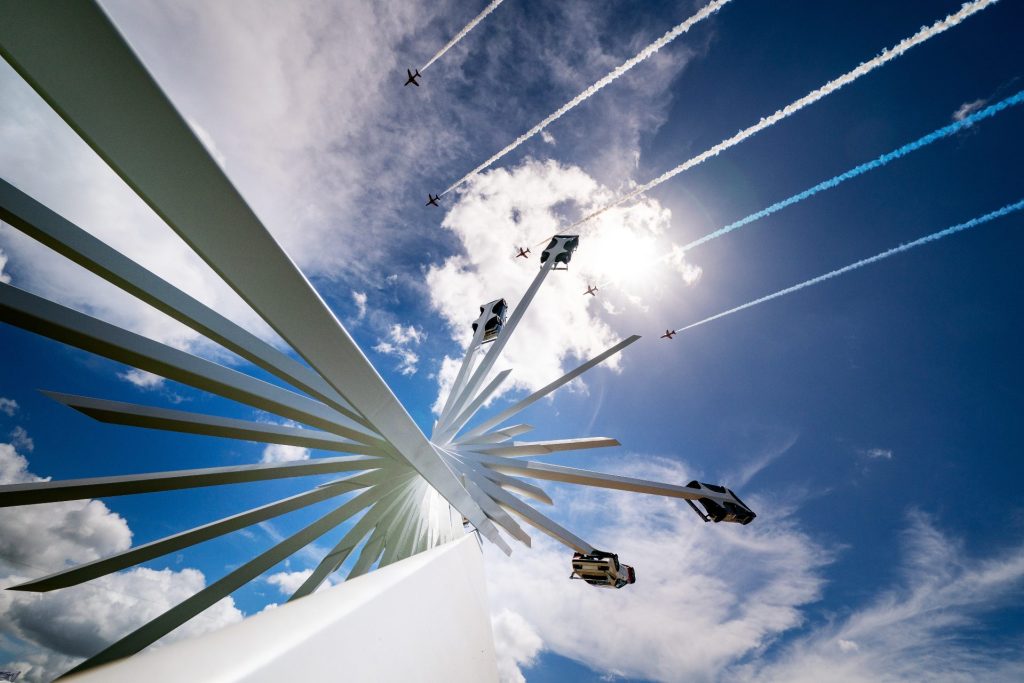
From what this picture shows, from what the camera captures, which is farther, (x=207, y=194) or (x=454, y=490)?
(x=454, y=490)

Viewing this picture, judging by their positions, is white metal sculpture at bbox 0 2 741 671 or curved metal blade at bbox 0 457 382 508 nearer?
white metal sculpture at bbox 0 2 741 671

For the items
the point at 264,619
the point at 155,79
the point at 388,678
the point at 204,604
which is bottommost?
the point at 388,678

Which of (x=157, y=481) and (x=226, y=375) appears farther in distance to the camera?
(x=157, y=481)

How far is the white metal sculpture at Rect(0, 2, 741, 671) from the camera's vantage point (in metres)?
2.64

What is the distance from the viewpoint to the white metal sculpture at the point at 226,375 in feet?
8.67

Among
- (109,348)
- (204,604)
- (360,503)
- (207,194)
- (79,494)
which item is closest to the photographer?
(207,194)

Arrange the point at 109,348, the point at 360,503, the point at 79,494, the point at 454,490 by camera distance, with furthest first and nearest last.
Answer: the point at 360,503, the point at 454,490, the point at 79,494, the point at 109,348

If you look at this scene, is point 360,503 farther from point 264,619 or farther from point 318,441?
point 264,619

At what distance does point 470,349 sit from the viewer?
1956 cm

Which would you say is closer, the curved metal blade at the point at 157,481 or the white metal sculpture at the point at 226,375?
the white metal sculpture at the point at 226,375

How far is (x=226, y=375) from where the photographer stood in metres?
6.55

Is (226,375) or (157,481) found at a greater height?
(226,375)

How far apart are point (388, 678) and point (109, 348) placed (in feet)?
19.8

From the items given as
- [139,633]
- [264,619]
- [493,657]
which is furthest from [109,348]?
[139,633]
